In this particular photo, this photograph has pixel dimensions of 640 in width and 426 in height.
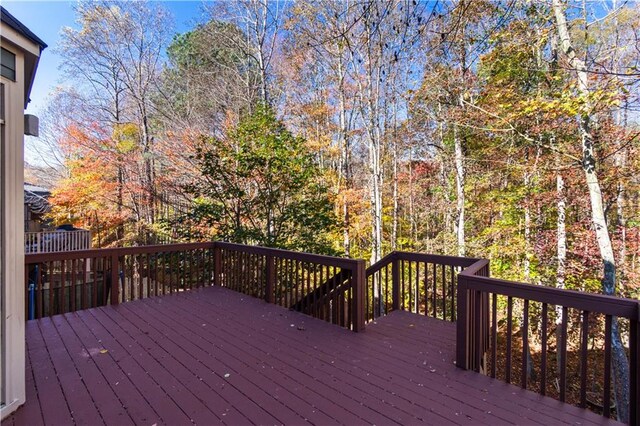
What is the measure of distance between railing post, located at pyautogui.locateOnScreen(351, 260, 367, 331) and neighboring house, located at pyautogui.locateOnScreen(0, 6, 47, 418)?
2743mm

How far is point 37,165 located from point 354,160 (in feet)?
47.2

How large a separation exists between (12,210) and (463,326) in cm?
341

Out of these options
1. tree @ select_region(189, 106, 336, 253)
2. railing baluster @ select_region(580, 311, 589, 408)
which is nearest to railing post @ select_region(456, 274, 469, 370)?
railing baluster @ select_region(580, 311, 589, 408)

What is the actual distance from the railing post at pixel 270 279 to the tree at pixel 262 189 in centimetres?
254

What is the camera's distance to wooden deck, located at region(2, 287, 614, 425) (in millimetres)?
2066

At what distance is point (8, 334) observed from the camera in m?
2.04

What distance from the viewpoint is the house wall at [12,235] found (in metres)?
2.02

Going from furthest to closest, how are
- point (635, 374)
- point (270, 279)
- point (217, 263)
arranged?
point (217, 263) < point (270, 279) < point (635, 374)

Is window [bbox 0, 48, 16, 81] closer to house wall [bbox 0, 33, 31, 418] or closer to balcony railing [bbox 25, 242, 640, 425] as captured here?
house wall [bbox 0, 33, 31, 418]

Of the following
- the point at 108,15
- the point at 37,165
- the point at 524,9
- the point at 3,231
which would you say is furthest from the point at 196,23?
the point at 3,231

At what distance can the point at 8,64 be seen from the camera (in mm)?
2041

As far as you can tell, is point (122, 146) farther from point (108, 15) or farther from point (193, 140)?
point (108, 15)

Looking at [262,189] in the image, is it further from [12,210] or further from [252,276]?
[12,210]

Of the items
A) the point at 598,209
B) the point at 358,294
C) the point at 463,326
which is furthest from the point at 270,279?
the point at 598,209
